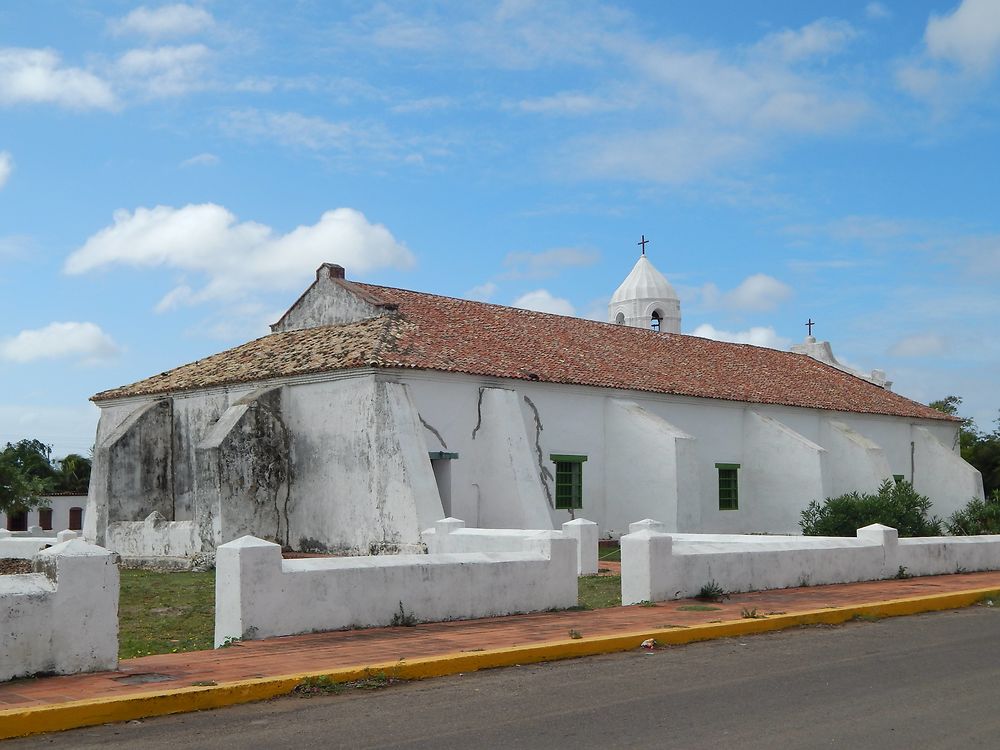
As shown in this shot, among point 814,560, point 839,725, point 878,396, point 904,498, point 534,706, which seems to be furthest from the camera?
point 878,396

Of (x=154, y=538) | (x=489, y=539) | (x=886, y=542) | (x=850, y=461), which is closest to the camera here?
(x=489, y=539)

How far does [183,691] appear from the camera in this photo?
7379 mm

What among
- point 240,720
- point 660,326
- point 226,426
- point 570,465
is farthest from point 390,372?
point 660,326

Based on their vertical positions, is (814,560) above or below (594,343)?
below

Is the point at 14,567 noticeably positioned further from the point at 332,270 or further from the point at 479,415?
the point at 332,270

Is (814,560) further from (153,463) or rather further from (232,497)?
(153,463)

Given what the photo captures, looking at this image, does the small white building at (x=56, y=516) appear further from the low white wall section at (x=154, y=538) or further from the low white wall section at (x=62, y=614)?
Result: the low white wall section at (x=62, y=614)

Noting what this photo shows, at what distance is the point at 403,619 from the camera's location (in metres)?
10.9

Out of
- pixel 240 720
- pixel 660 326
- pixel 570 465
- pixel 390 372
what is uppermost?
pixel 660 326

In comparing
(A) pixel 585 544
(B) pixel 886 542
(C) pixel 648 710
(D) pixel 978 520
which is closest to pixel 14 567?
(C) pixel 648 710

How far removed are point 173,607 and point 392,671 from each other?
→ 6.87m

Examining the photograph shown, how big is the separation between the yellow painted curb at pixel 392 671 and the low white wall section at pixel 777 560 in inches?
70.7

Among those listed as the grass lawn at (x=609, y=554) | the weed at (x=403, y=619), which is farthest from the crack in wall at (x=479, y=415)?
the weed at (x=403, y=619)

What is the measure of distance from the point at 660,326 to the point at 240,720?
32.3 meters
